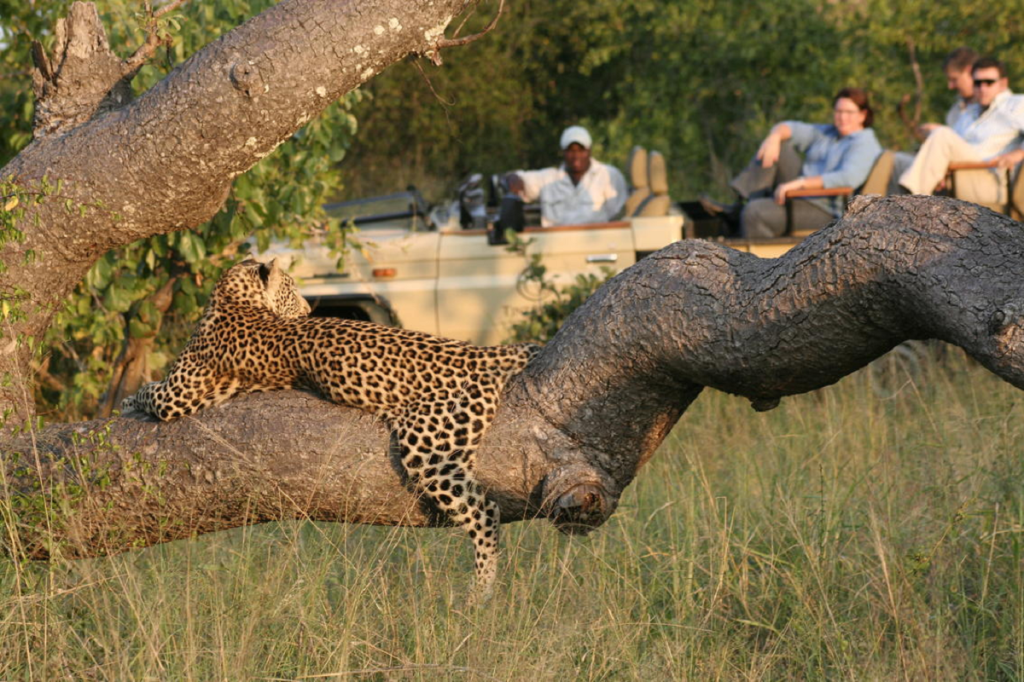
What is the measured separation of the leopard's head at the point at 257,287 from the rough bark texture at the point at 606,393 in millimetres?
700

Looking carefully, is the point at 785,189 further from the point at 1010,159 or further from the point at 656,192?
the point at 1010,159

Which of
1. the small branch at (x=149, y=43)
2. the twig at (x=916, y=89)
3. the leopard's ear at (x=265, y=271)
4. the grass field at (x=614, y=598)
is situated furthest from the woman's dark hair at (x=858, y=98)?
the small branch at (x=149, y=43)

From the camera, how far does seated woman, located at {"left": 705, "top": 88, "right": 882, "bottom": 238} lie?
9.24m

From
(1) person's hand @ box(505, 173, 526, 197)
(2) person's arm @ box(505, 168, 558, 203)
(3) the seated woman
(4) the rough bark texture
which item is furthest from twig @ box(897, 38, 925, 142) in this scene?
(4) the rough bark texture

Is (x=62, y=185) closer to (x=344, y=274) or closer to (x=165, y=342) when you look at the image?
(x=165, y=342)

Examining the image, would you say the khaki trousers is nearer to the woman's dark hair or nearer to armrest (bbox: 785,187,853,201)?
armrest (bbox: 785,187,853,201)

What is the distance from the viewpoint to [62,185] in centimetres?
445

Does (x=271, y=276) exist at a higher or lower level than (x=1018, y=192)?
higher

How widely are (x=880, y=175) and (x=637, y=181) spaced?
1875mm

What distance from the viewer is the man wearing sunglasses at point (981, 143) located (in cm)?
893

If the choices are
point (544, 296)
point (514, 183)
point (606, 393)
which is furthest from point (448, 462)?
point (514, 183)

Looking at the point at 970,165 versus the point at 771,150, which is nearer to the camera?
the point at 970,165

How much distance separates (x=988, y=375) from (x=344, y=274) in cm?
440

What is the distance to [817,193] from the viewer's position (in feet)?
29.6
